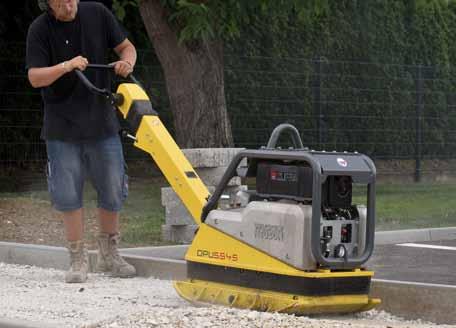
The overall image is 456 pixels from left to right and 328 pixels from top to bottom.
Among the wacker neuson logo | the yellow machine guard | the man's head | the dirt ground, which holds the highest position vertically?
the man's head

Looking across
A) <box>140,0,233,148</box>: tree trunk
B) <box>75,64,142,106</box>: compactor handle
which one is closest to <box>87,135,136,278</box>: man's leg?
<box>75,64,142,106</box>: compactor handle

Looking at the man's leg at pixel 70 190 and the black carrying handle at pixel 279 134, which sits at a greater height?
the black carrying handle at pixel 279 134

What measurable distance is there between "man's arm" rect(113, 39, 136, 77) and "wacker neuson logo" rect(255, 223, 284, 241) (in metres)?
2.03

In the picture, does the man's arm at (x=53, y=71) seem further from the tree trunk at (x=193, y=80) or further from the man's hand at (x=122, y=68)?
the tree trunk at (x=193, y=80)

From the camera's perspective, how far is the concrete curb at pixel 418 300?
702 cm

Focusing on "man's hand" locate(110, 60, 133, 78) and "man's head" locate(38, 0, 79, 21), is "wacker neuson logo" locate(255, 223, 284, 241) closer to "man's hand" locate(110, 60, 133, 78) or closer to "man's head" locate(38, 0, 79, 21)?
"man's hand" locate(110, 60, 133, 78)

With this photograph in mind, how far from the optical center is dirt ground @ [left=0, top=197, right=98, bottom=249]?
11.3m

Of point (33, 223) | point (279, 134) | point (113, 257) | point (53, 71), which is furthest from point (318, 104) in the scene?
point (279, 134)

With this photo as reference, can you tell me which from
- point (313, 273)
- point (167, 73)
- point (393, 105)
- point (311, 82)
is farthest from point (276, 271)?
point (393, 105)

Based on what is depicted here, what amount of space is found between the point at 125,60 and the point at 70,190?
3.51ft

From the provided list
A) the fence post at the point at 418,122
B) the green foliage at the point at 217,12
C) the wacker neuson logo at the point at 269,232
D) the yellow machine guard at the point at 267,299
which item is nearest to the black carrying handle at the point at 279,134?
the wacker neuson logo at the point at 269,232

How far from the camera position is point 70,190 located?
8.34m

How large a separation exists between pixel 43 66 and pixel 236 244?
2269 millimetres

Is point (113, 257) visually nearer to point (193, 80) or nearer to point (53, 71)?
point (53, 71)
